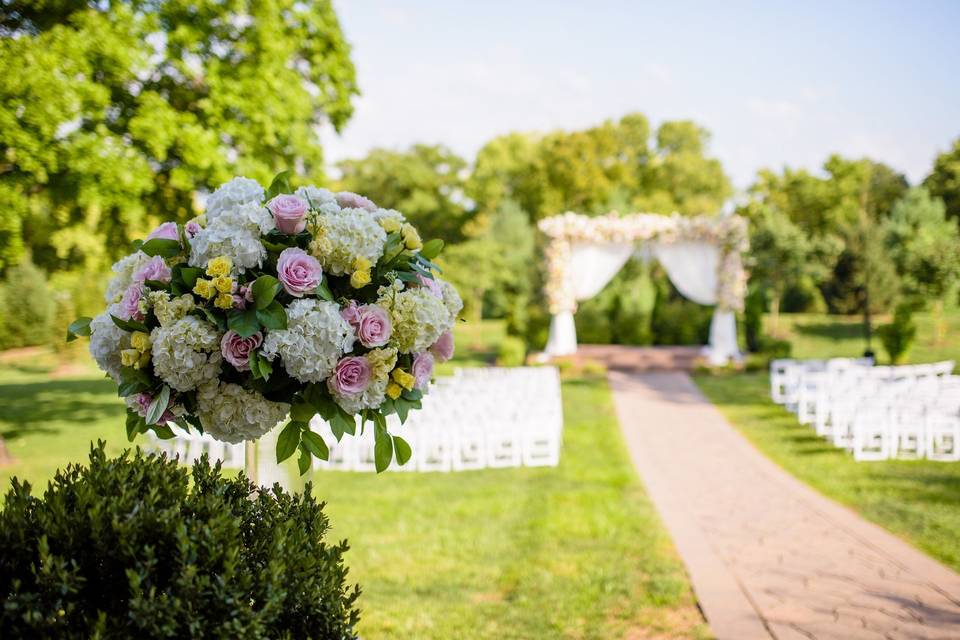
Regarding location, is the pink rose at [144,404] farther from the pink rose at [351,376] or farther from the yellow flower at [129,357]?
the pink rose at [351,376]

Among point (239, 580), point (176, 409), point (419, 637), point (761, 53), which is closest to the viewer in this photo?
point (239, 580)

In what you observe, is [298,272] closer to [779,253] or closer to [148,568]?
[148,568]

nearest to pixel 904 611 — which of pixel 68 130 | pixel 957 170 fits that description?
pixel 68 130

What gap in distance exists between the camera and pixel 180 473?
2367 millimetres

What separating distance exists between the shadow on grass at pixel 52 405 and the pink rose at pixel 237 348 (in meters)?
12.9

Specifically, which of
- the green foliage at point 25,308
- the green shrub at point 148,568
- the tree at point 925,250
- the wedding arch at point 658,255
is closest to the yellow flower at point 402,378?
the green shrub at point 148,568

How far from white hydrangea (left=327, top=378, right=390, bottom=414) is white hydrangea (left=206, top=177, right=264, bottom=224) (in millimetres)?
669

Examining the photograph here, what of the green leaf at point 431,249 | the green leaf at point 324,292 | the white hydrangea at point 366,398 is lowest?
the white hydrangea at point 366,398

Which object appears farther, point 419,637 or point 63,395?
point 63,395

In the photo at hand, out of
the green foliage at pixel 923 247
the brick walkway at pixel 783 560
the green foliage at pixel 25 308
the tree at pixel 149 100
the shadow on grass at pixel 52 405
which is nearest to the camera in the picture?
the brick walkway at pixel 783 560

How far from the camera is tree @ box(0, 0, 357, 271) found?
32.3ft

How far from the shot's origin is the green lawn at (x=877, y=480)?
700cm

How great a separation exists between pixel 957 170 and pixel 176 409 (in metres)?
41.8

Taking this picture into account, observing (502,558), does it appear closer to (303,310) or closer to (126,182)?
(303,310)
